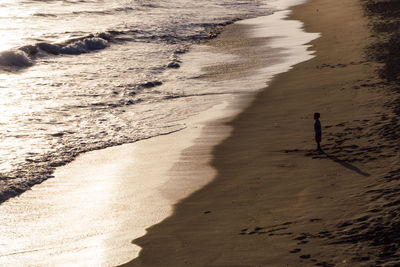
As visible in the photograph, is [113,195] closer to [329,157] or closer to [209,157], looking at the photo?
[209,157]

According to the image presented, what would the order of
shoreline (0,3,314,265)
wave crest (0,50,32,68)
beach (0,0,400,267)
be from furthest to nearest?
wave crest (0,50,32,68) < shoreline (0,3,314,265) < beach (0,0,400,267)

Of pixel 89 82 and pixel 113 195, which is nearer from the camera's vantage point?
pixel 113 195

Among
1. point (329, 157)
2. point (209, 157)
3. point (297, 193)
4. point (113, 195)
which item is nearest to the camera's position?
point (297, 193)

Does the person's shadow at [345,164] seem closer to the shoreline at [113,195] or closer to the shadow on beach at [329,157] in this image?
the shadow on beach at [329,157]

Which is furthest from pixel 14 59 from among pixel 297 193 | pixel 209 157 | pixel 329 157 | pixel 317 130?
pixel 297 193

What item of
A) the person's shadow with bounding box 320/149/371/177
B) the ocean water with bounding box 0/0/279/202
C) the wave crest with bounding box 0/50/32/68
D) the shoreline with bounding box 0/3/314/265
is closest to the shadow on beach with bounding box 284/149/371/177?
the person's shadow with bounding box 320/149/371/177

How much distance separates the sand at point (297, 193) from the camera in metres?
8.07

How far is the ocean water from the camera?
49.2ft

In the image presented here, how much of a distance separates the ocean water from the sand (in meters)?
3.06

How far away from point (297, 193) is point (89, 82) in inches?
519

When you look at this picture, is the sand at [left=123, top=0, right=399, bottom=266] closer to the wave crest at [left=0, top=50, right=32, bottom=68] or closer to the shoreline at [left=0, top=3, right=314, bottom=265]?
the shoreline at [left=0, top=3, right=314, bottom=265]

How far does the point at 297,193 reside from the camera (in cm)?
1019

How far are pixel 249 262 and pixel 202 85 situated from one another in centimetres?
1333

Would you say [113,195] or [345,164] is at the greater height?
[345,164]
